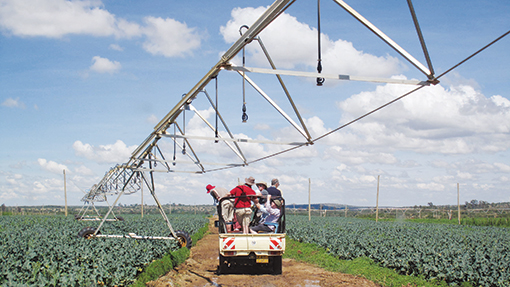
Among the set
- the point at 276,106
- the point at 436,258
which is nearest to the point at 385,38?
the point at 276,106

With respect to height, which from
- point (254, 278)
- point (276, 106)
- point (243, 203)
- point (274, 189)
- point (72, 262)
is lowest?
point (254, 278)

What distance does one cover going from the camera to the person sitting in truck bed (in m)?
9.59

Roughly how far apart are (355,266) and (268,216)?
198 inches

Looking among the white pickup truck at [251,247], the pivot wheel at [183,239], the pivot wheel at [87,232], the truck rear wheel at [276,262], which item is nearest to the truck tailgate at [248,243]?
the white pickup truck at [251,247]

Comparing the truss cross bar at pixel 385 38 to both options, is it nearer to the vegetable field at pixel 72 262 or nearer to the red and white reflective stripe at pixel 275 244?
the red and white reflective stripe at pixel 275 244

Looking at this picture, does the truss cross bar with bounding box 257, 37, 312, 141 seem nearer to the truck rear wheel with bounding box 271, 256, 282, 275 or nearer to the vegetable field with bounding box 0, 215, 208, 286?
the truck rear wheel with bounding box 271, 256, 282, 275

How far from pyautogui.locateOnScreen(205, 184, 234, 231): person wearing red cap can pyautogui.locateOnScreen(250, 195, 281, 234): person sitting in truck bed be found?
0.68 meters

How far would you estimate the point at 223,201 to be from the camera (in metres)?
9.62

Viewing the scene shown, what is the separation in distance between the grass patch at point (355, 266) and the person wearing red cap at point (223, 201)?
15.8 ft

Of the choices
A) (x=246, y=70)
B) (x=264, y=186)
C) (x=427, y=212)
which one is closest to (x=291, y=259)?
(x=264, y=186)

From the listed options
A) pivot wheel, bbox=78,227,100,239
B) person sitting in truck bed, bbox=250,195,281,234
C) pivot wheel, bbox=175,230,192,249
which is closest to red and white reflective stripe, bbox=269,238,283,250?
person sitting in truck bed, bbox=250,195,281,234

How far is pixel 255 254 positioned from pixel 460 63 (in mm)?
5849

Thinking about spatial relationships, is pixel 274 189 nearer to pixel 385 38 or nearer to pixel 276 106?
pixel 276 106

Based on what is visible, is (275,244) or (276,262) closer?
(275,244)
